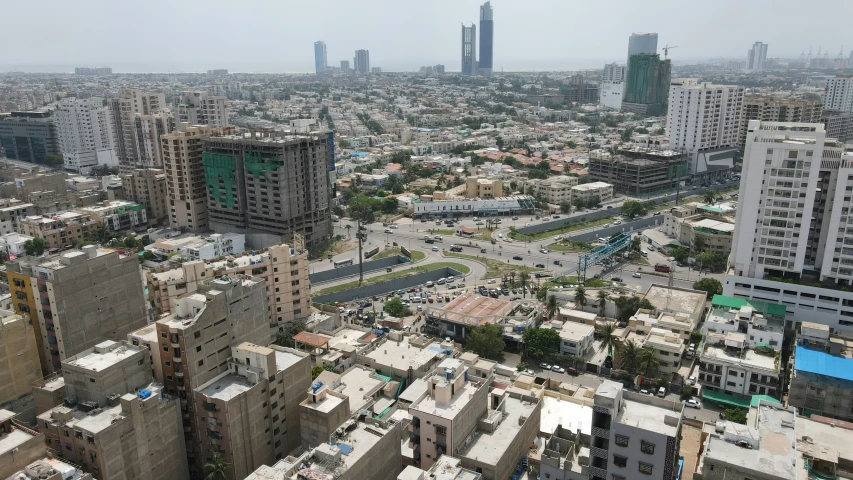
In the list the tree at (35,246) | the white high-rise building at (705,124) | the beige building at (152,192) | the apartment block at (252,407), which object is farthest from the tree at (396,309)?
the white high-rise building at (705,124)

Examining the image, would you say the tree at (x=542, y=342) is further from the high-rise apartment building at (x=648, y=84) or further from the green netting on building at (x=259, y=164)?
the high-rise apartment building at (x=648, y=84)

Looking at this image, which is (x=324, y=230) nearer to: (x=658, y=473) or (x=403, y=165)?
(x=403, y=165)

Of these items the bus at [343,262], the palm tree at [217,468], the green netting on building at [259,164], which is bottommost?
the bus at [343,262]

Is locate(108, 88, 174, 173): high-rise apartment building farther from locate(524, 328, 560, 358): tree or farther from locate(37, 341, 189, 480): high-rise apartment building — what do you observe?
locate(37, 341, 189, 480): high-rise apartment building

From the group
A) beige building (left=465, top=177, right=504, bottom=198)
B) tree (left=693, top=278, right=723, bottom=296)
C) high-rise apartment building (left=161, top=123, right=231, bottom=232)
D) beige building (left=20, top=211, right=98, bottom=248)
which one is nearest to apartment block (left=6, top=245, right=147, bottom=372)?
high-rise apartment building (left=161, top=123, right=231, bottom=232)

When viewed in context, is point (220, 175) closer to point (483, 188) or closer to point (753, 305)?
point (483, 188)

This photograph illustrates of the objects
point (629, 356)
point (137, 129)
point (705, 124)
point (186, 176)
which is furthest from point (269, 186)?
point (705, 124)

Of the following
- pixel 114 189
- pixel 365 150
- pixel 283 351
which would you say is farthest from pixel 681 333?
→ pixel 365 150
